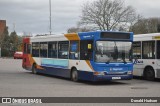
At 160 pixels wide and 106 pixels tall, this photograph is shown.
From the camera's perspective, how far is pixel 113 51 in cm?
1942

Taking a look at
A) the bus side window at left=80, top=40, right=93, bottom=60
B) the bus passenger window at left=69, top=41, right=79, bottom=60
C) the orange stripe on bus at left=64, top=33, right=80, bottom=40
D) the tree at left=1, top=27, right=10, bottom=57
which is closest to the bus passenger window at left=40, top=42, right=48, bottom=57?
the orange stripe on bus at left=64, top=33, right=80, bottom=40

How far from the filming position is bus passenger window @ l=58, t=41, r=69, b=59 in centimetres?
2220

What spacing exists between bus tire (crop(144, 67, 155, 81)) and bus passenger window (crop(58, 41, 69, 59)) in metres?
4.57

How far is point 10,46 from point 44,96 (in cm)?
8029

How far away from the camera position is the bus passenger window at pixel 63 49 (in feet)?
72.8

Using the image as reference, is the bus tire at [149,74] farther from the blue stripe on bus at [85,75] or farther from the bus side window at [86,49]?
the bus side window at [86,49]

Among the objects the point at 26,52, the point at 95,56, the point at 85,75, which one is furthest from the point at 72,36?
the point at 26,52

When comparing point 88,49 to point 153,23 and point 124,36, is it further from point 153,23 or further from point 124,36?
point 153,23

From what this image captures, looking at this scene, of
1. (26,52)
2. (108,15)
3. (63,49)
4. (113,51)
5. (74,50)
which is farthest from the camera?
(108,15)

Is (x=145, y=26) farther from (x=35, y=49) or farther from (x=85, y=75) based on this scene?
(x=85, y=75)

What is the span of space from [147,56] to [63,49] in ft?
15.6

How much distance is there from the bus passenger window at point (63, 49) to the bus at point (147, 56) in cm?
406

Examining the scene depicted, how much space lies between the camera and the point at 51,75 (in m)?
25.9

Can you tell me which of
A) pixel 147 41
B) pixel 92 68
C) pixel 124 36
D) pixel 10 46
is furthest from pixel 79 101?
pixel 10 46
